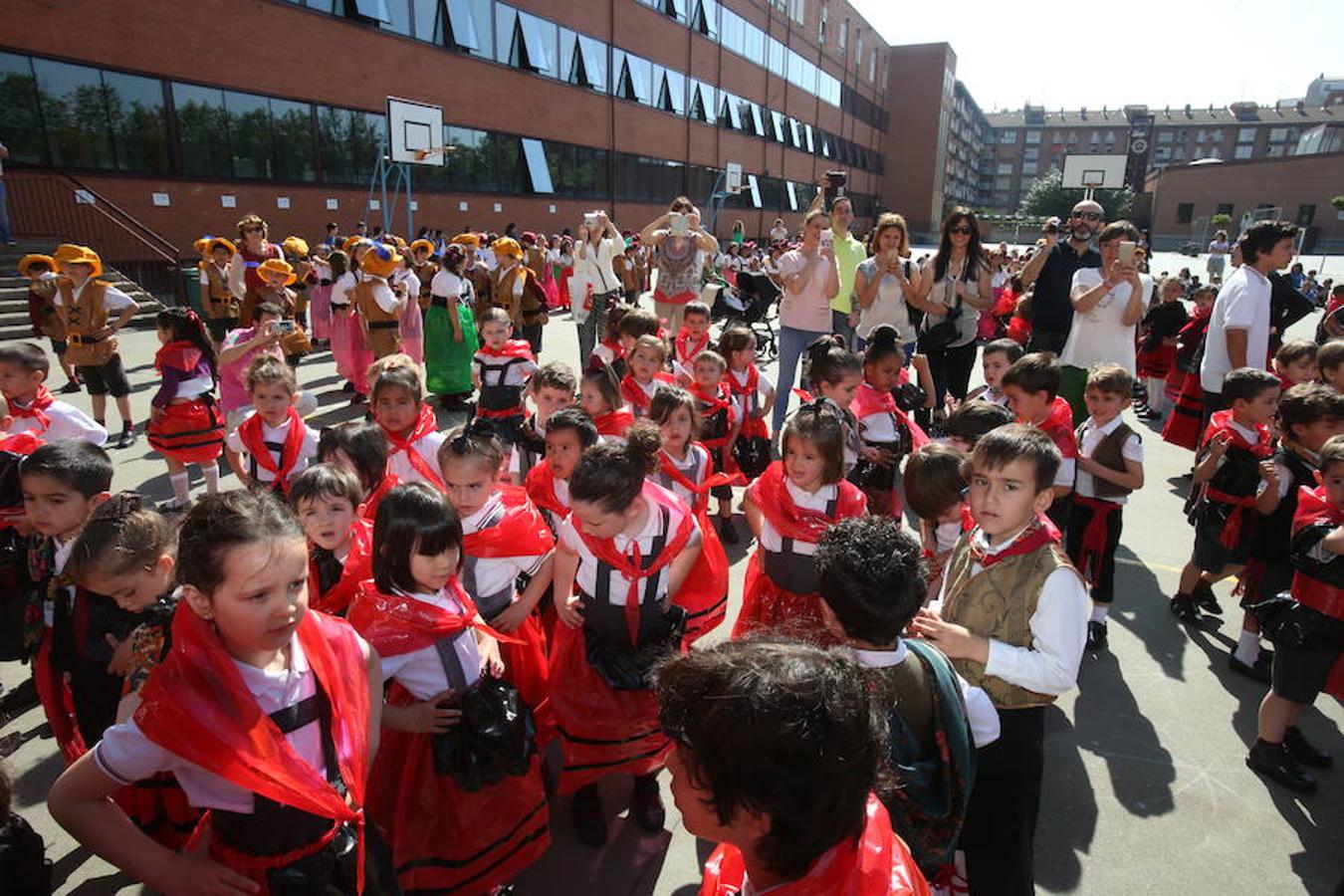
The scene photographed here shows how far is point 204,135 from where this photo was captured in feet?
Result: 49.8

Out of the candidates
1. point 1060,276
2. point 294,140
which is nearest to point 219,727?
point 1060,276

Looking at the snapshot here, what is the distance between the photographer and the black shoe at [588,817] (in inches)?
102

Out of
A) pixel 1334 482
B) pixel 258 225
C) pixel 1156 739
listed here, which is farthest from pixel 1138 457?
pixel 258 225

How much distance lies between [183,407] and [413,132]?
1373 centimetres

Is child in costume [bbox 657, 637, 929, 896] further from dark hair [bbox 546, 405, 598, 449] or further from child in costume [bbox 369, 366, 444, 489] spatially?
child in costume [bbox 369, 366, 444, 489]

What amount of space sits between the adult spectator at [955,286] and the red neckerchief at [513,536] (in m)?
3.95

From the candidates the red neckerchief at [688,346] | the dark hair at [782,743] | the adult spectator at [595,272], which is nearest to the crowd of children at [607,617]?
the dark hair at [782,743]

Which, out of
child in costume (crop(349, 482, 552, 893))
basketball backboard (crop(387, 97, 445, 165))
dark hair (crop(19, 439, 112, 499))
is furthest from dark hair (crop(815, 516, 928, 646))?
basketball backboard (crop(387, 97, 445, 165))

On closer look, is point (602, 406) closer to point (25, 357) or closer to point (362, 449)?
point (362, 449)

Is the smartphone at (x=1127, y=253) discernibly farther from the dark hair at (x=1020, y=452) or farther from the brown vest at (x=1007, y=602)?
the brown vest at (x=1007, y=602)

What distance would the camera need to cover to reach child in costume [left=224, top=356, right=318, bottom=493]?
388 centimetres

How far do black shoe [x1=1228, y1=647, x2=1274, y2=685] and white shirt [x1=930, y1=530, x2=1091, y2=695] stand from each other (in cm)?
240

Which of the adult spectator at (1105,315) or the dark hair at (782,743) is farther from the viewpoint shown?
the adult spectator at (1105,315)

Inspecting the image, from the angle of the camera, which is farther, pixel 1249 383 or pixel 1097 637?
pixel 1097 637
